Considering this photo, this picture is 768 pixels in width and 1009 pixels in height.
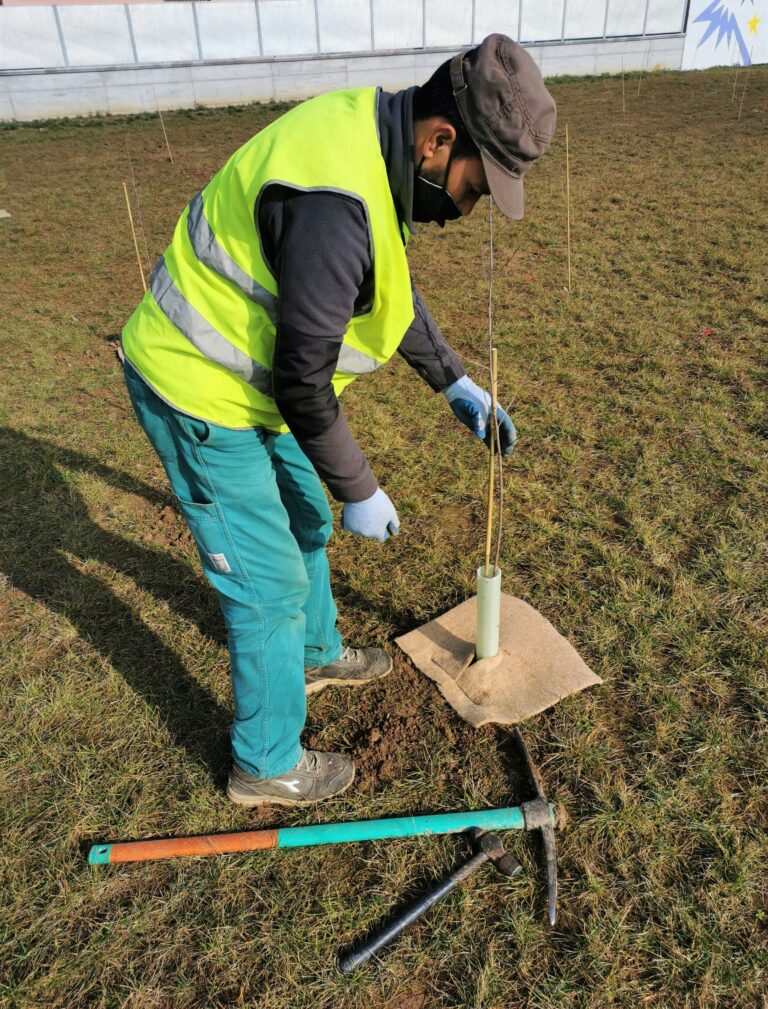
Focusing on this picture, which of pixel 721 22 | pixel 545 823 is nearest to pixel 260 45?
pixel 721 22

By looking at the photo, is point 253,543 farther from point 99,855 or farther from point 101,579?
point 101,579

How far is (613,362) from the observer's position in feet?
15.5

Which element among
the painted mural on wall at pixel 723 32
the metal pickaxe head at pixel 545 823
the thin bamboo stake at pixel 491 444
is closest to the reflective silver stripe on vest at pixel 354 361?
the thin bamboo stake at pixel 491 444

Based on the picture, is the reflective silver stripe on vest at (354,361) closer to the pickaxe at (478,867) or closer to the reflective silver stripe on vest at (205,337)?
the reflective silver stripe on vest at (205,337)

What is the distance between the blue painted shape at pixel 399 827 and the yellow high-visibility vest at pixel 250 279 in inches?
46.2

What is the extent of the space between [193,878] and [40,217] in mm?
9375

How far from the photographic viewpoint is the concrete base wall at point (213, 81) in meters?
16.4

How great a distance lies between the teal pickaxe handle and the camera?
6.68 feet

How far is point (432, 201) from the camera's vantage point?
1.56m

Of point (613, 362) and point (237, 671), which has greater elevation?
point (237, 671)

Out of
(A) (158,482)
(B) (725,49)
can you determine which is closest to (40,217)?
(A) (158,482)

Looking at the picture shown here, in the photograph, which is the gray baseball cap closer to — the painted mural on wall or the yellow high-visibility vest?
the yellow high-visibility vest

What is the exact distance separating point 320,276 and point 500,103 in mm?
502

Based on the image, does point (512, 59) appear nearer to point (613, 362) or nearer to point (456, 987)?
point (456, 987)
